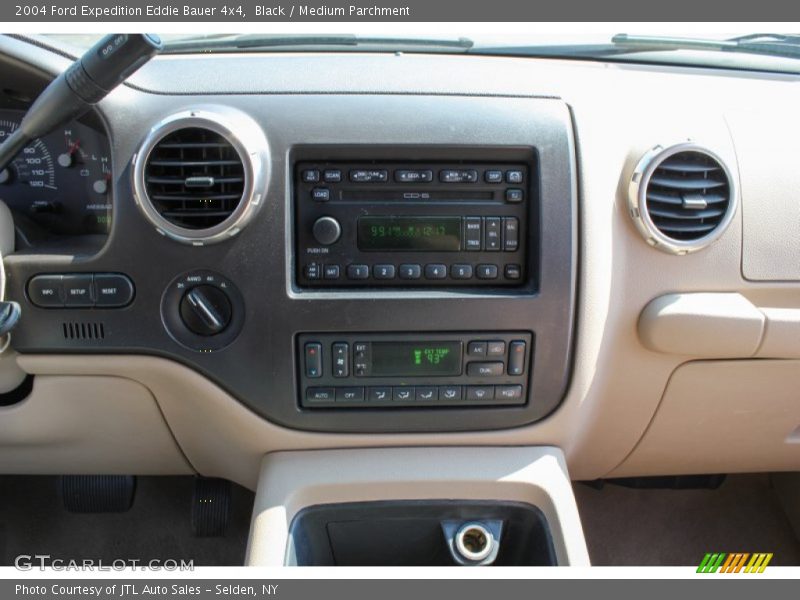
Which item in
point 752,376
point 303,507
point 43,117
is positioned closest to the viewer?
point 43,117

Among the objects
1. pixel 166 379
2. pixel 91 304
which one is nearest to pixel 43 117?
pixel 91 304

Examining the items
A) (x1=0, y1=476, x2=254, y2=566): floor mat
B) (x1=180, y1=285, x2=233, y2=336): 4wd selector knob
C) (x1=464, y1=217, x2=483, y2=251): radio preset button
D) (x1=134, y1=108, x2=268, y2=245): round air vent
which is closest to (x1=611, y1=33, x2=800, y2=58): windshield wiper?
(x1=464, y1=217, x2=483, y2=251): radio preset button

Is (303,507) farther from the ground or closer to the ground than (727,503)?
farther from the ground

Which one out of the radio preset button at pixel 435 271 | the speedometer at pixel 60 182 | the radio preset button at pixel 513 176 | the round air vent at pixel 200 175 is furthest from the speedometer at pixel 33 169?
the radio preset button at pixel 513 176

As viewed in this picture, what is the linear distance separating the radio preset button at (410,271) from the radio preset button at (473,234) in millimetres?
95

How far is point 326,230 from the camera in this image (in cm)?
117

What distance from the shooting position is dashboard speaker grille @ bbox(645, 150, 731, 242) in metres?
1.20

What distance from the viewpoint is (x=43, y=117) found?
1.09m

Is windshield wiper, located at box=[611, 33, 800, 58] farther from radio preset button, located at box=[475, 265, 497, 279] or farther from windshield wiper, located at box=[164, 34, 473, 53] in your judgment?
radio preset button, located at box=[475, 265, 497, 279]

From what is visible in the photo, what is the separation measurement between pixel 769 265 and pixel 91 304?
4.09 ft

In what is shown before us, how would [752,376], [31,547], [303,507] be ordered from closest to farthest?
[303,507], [752,376], [31,547]

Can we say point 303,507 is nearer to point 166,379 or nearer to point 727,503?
point 166,379
